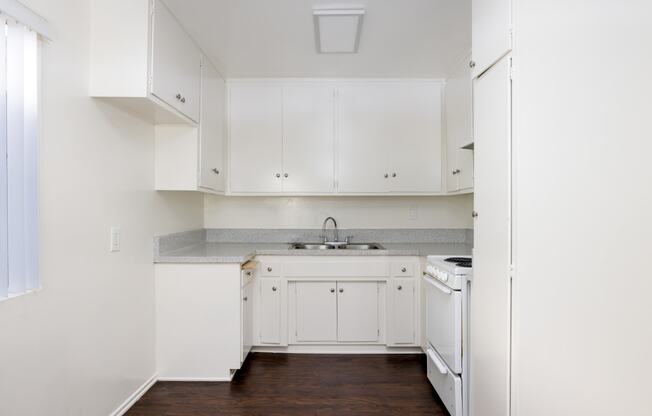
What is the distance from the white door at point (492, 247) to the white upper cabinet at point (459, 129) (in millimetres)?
787

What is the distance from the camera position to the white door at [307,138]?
2953 mm

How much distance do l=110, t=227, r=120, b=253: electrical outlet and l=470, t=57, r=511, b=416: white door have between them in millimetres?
1959

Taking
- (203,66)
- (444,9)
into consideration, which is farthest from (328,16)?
(203,66)

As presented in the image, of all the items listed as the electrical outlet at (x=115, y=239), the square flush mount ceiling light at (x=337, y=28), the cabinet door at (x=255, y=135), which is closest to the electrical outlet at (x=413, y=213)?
the cabinet door at (x=255, y=135)

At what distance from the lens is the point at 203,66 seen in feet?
8.15

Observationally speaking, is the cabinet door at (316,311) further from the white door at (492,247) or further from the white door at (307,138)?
the white door at (492,247)

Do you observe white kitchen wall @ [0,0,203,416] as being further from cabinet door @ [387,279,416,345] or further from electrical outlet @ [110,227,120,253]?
cabinet door @ [387,279,416,345]

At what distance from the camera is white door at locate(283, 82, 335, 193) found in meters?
2.95

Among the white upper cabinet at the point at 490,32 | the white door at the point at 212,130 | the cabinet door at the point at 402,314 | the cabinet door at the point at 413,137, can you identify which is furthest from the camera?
the cabinet door at the point at 413,137

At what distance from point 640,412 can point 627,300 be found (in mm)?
263

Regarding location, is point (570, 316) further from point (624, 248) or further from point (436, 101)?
point (436, 101)

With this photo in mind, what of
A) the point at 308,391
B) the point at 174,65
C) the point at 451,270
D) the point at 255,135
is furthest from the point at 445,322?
the point at 174,65

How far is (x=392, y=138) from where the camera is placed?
2.94m

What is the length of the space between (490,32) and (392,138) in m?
1.51
